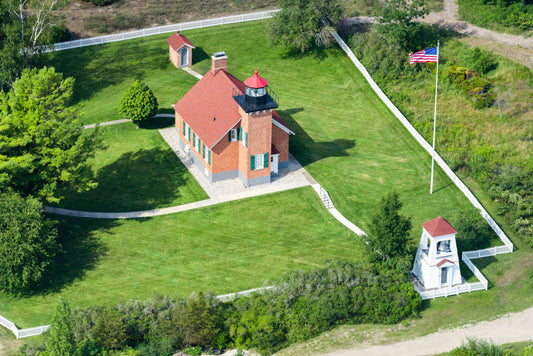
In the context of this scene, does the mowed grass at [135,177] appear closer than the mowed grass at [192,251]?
No

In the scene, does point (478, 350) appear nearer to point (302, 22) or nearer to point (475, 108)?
point (475, 108)

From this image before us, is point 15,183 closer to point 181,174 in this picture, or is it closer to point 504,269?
point 181,174

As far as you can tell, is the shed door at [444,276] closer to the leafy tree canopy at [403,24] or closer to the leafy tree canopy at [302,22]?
the leafy tree canopy at [403,24]

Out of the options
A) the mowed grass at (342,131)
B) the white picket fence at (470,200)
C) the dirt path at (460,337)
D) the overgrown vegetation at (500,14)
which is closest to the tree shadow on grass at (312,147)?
the mowed grass at (342,131)


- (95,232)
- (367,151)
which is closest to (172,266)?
(95,232)

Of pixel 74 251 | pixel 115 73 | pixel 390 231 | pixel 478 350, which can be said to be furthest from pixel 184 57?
pixel 478 350

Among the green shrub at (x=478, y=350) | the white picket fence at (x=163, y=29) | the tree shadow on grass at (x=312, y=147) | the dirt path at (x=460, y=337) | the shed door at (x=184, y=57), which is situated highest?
the white picket fence at (x=163, y=29)

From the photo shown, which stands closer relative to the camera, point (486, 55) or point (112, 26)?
point (486, 55)
